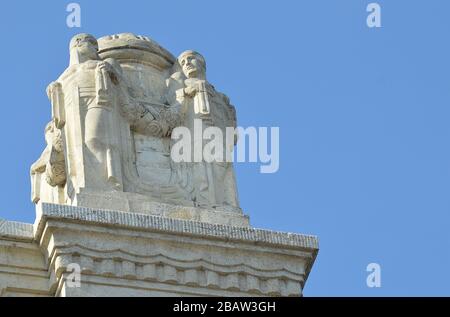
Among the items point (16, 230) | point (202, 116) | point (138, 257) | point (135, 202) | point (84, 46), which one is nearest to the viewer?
point (138, 257)

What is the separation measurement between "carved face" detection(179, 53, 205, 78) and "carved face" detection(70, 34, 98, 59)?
136 centimetres

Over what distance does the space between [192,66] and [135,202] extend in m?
3.13

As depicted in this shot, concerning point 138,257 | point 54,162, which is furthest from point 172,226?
point 54,162

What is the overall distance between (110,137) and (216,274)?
2.59 metres

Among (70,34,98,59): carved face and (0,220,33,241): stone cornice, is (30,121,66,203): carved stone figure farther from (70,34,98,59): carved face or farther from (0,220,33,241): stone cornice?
(0,220,33,241): stone cornice

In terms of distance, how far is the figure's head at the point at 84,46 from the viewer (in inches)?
1315

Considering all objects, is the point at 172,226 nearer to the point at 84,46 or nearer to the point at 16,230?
the point at 16,230

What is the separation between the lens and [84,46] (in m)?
33.5

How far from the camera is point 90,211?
31.0m

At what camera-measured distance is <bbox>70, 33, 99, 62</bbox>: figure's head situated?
33406 millimetres

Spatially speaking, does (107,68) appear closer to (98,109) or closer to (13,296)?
(98,109)

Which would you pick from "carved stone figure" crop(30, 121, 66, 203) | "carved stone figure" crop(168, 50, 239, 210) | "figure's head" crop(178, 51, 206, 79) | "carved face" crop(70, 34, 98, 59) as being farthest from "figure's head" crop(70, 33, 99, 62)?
"figure's head" crop(178, 51, 206, 79)

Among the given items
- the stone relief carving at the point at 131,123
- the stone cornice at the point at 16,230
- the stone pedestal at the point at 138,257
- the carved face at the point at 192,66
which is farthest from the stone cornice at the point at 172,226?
the carved face at the point at 192,66
